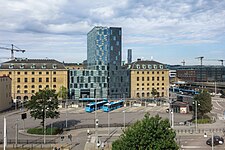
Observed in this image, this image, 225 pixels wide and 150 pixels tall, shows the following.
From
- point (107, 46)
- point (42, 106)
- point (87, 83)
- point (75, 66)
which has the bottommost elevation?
point (42, 106)

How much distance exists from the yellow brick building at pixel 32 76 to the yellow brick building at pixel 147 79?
95.2 feet

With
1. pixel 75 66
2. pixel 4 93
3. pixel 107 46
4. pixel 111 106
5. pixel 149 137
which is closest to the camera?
pixel 149 137

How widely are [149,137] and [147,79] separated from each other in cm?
9633

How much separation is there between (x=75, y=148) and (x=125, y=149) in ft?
56.6

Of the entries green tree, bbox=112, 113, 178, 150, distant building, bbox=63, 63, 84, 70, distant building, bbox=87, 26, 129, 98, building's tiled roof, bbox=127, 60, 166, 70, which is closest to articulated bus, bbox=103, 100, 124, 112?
distant building, bbox=87, 26, 129, 98

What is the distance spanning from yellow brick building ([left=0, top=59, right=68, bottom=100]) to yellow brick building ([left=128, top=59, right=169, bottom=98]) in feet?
95.2

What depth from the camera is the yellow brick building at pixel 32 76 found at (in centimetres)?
10750

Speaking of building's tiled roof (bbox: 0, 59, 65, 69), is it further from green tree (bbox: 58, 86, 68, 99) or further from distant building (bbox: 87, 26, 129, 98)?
distant building (bbox: 87, 26, 129, 98)

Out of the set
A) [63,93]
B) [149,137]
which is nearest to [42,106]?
[149,137]

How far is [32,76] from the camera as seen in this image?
109 m

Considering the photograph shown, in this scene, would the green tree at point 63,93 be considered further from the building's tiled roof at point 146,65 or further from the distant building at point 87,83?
the building's tiled roof at point 146,65

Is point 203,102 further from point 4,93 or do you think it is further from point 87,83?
point 87,83

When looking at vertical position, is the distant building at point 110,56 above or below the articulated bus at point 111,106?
above

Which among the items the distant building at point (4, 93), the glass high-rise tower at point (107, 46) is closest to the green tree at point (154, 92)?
the glass high-rise tower at point (107, 46)
